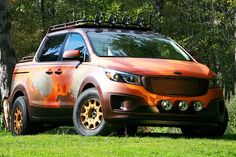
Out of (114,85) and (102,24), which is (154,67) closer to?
(114,85)

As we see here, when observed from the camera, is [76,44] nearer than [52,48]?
Yes

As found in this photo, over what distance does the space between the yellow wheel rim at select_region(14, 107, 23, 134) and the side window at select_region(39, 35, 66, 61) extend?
1056mm

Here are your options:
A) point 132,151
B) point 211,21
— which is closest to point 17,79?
point 132,151

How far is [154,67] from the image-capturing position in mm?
8852

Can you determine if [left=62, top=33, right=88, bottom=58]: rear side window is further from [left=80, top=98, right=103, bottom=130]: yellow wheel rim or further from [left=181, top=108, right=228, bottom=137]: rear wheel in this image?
[left=181, top=108, right=228, bottom=137]: rear wheel

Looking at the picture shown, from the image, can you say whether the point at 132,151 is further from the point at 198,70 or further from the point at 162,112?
the point at 198,70

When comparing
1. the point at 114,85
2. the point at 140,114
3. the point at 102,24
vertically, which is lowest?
the point at 140,114

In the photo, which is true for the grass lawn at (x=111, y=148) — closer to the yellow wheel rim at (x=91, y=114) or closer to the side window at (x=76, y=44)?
the yellow wheel rim at (x=91, y=114)

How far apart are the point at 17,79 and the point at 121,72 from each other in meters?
3.36

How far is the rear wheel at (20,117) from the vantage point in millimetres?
10797

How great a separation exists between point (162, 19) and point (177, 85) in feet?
66.5

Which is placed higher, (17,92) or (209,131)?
(17,92)

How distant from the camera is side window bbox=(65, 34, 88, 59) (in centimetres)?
975

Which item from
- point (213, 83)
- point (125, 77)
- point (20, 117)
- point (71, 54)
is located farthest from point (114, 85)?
point (20, 117)
